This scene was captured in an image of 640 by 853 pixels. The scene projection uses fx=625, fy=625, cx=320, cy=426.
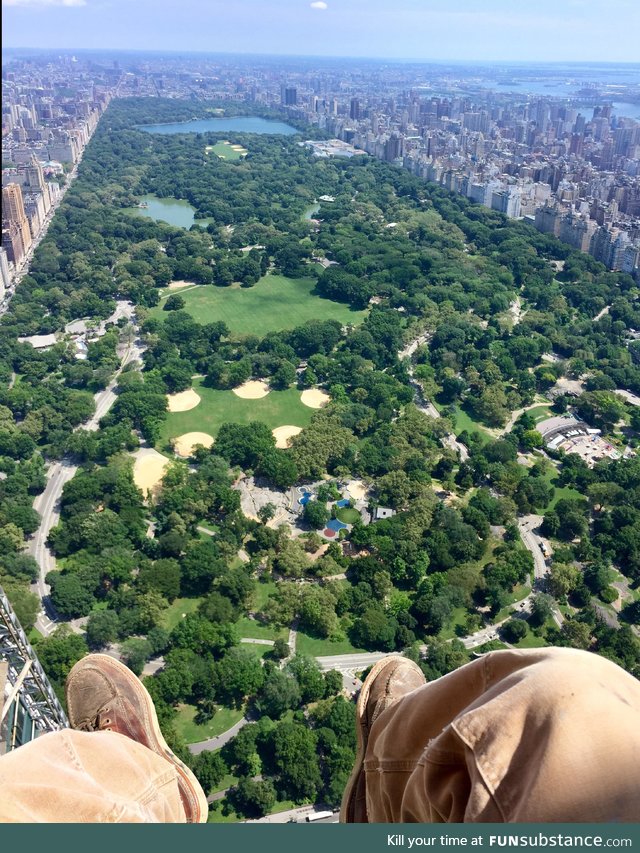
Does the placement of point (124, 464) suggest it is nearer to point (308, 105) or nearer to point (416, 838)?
point (416, 838)

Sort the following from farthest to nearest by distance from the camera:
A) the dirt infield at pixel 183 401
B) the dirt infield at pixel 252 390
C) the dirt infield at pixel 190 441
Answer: the dirt infield at pixel 252 390 < the dirt infield at pixel 183 401 < the dirt infield at pixel 190 441

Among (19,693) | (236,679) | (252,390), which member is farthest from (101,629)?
(252,390)

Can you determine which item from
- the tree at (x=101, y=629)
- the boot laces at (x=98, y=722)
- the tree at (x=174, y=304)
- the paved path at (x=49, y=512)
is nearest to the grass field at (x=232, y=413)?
the paved path at (x=49, y=512)

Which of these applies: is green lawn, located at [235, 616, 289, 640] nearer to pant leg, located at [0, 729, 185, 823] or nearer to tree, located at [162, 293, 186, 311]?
pant leg, located at [0, 729, 185, 823]

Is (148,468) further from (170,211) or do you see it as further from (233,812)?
(170,211)

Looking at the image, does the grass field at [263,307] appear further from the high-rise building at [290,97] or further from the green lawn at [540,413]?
the high-rise building at [290,97]

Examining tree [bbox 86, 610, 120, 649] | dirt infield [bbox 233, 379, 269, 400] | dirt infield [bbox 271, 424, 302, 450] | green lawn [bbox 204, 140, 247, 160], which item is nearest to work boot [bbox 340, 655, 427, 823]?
tree [bbox 86, 610, 120, 649]
